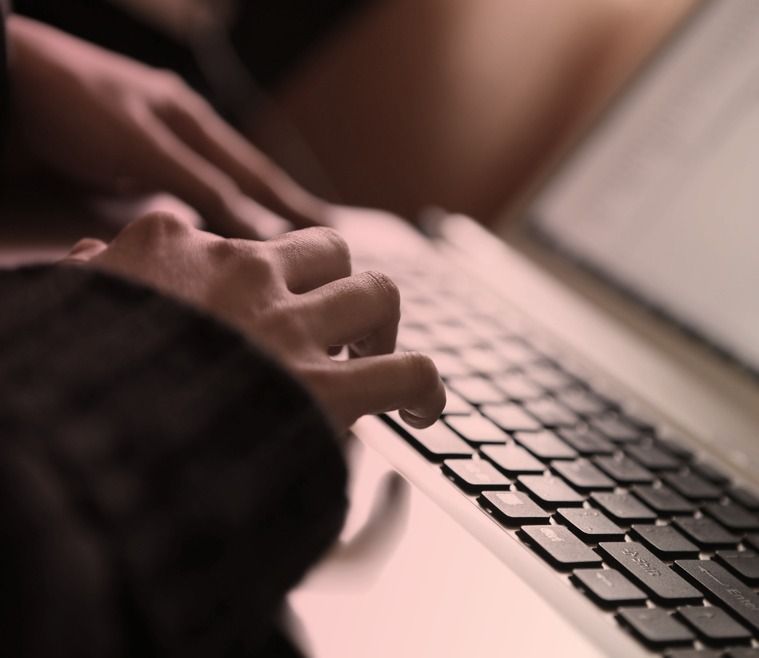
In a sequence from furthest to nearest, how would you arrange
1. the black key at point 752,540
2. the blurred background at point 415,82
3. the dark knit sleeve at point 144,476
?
the blurred background at point 415,82 → the black key at point 752,540 → the dark knit sleeve at point 144,476

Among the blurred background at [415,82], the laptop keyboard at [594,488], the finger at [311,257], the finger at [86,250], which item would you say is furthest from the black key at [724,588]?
the blurred background at [415,82]

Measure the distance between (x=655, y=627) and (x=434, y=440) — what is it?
5.0 inches

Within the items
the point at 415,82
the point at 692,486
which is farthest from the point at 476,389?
the point at 415,82

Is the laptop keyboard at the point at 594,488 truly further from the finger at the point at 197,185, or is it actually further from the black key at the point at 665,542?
the finger at the point at 197,185

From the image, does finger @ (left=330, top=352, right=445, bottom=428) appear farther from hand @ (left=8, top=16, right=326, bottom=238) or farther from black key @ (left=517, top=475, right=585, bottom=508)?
hand @ (left=8, top=16, right=326, bottom=238)

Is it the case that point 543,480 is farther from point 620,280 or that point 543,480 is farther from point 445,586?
point 620,280

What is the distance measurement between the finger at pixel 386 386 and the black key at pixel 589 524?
0.08 m

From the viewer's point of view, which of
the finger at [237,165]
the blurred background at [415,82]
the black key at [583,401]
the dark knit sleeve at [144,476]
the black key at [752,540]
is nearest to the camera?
the dark knit sleeve at [144,476]

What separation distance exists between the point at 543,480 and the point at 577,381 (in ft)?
0.66

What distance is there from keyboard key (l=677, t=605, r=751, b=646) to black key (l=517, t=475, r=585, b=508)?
0.23ft

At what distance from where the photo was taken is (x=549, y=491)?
369 millimetres

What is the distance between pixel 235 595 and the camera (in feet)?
0.75

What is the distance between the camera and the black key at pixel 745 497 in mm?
457

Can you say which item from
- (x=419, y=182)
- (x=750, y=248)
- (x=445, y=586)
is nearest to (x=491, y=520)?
(x=445, y=586)
